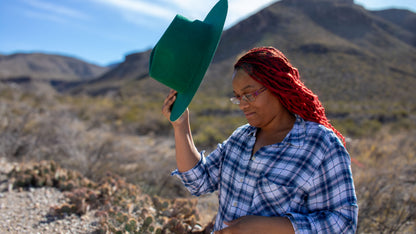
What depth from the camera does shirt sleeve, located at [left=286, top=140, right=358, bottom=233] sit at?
4.58 feet

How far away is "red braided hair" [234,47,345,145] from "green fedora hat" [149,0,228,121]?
230 mm

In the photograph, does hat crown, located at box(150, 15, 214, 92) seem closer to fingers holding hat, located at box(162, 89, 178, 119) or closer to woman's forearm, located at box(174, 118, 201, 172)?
fingers holding hat, located at box(162, 89, 178, 119)

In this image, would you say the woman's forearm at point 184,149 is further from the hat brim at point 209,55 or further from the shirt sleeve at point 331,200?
the shirt sleeve at point 331,200

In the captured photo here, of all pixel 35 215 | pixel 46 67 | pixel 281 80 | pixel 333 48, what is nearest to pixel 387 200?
pixel 281 80

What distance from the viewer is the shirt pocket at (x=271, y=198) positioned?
1.54 metres

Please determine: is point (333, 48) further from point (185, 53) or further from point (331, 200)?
point (331, 200)

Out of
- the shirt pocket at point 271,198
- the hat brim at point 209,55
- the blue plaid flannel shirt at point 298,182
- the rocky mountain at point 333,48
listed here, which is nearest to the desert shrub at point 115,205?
the blue plaid flannel shirt at point 298,182

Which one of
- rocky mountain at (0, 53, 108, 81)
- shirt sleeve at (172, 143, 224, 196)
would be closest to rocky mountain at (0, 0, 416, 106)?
shirt sleeve at (172, 143, 224, 196)

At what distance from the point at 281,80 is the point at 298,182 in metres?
0.56

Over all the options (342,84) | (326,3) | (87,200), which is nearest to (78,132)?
(87,200)

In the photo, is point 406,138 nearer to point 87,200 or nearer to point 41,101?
point 87,200

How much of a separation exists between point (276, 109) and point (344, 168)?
496mm

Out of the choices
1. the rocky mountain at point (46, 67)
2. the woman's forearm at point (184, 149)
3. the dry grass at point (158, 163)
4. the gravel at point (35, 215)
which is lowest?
the rocky mountain at point (46, 67)

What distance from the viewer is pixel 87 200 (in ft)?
11.9
